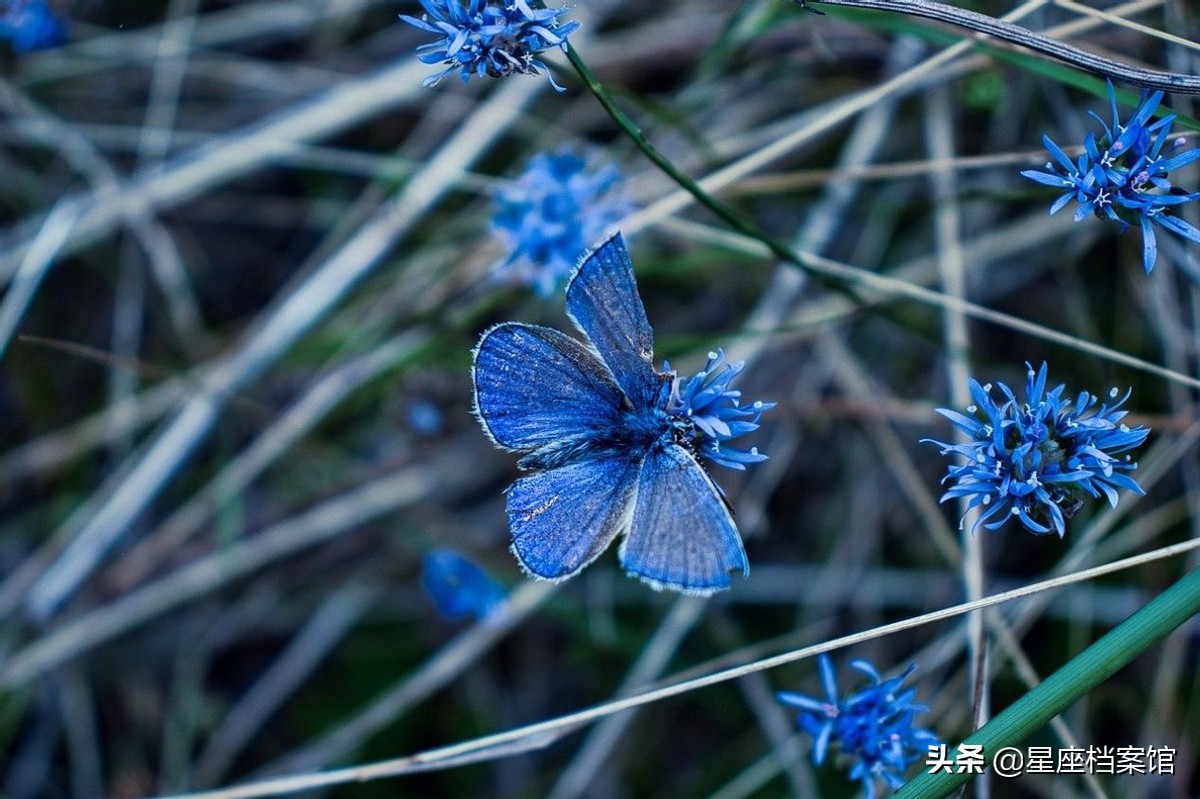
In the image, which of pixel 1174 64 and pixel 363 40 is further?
pixel 363 40

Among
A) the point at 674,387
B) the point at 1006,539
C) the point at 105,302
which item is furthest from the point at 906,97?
the point at 105,302

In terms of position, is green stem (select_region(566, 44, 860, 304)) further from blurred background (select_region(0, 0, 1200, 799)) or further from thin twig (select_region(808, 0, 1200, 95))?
blurred background (select_region(0, 0, 1200, 799))

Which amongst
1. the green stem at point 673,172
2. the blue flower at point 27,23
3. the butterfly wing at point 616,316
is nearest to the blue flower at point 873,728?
the butterfly wing at point 616,316

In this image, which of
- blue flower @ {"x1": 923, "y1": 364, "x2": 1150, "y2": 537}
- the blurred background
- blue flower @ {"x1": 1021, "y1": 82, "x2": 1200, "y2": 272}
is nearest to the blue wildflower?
the blurred background

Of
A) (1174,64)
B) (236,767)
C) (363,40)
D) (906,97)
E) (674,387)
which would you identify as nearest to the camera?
(674,387)

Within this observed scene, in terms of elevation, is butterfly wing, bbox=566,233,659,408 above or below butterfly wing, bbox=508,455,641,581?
above

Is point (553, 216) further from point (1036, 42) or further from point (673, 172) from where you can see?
point (1036, 42)

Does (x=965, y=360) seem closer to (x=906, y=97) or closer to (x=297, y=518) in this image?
(x=906, y=97)
